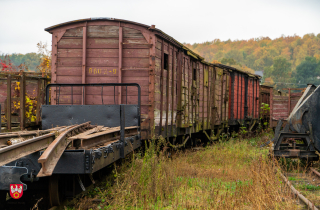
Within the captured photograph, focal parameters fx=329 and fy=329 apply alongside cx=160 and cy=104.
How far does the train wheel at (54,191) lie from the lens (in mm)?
4547

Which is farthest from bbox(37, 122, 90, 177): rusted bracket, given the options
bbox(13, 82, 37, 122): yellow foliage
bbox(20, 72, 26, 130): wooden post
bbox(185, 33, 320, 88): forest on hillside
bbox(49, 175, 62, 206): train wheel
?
bbox(185, 33, 320, 88): forest on hillside

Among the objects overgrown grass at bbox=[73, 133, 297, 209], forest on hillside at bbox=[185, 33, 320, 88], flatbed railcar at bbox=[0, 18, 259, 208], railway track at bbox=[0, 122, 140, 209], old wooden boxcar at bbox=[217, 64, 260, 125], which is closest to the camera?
railway track at bbox=[0, 122, 140, 209]

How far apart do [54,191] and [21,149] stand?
1663 millimetres

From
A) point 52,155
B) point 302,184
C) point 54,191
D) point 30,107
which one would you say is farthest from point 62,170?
point 30,107

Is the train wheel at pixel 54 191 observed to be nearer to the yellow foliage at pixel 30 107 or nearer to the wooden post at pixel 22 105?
the wooden post at pixel 22 105

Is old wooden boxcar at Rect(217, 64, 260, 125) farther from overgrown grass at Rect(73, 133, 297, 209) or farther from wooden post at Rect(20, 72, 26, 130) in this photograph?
Result: overgrown grass at Rect(73, 133, 297, 209)

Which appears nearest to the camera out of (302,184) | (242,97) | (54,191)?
(54,191)

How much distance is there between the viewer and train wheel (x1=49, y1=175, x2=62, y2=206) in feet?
14.9

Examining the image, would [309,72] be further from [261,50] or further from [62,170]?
[62,170]

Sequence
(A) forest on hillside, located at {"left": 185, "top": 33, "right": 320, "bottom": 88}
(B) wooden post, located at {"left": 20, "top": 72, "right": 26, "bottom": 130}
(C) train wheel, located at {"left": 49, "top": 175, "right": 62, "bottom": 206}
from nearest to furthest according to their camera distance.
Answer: (C) train wheel, located at {"left": 49, "top": 175, "right": 62, "bottom": 206} < (B) wooden post, located at {"left": 20, "top": 72, "right": 26, "bottom": 130} < (A) forest on hillside, located at {"left": 185, "top": 33, "right": 320, "bottom": 88}

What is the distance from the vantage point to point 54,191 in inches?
181

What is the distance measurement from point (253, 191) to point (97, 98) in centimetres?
458

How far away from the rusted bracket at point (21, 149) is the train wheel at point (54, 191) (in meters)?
0.97

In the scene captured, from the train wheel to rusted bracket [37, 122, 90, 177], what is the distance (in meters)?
0.92
